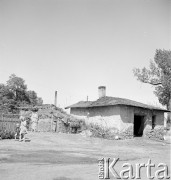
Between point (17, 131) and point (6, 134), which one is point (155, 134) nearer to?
point (17, 131)

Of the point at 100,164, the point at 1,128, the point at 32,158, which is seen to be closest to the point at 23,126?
the point at 1,128

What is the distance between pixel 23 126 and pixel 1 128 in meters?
1.85

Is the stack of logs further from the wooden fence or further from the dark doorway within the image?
the wooden fence

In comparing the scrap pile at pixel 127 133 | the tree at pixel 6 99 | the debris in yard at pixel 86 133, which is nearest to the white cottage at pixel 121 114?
the scrap pile at pixel 127 133

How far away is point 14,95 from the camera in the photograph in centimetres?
5159

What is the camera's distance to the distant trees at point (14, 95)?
48406 mm

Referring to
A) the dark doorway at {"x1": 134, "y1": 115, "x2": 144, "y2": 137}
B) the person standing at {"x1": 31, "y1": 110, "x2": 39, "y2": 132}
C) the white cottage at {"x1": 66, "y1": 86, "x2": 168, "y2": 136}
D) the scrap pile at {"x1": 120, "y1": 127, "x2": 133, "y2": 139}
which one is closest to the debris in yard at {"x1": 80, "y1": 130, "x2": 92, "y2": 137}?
the white cottage at {"x1": 66, "y1": 86, "x2": 168, "y2": 136}

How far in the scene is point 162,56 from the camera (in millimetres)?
28328

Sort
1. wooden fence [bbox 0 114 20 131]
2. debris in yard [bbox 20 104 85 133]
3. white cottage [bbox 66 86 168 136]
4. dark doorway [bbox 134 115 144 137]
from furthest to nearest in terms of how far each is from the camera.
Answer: dark doorway [bbox 134 115 144 137]
debris in yard [bbox 20 104 85 133]
white cottage [bbox 66 86 168 136]
wooden fence [bbox 0 114 20 131]

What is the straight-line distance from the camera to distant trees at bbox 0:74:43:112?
159 ft

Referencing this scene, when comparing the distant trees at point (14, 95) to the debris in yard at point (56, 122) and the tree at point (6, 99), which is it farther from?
the debris in yard at point (56, 122)

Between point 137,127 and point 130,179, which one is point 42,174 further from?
point 137,127

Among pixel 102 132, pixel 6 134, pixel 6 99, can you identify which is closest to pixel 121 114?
pixel 102 132

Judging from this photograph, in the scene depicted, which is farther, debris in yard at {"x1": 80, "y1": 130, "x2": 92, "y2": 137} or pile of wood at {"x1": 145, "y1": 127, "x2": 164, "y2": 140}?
pile of wood at {"x1": 145, "y1": 127, "x2": 164, "y2": 140}
